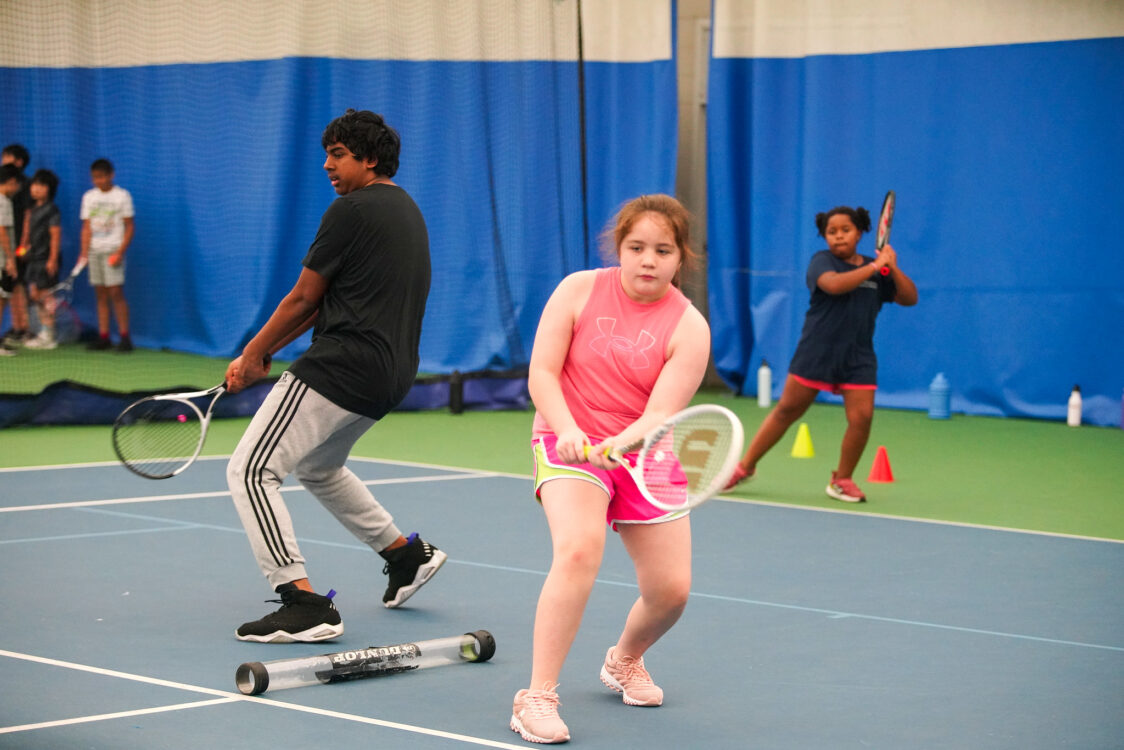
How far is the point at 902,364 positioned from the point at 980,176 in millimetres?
1668

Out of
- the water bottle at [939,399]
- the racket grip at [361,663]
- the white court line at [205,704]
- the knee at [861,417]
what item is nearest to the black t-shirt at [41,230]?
the water bottle at [939,399]

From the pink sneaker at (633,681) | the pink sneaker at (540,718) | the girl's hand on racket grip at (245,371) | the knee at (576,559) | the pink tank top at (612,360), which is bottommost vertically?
the pink sneaker at (633,681)

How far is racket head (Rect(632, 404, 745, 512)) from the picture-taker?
11.3 feet

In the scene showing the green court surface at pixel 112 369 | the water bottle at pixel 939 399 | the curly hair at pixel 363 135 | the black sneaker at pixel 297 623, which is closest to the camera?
the black sneaker at pixel 297 623

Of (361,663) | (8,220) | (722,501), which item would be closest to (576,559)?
(361,663)

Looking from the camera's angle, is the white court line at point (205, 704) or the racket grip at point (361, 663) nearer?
the white court line at point (205, 704)

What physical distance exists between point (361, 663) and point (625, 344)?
124cm

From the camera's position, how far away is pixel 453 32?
12.4 m

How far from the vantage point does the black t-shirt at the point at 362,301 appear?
466 cm

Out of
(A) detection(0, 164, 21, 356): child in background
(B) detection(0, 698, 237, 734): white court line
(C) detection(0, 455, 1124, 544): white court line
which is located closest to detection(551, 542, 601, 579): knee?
(B) detection(0, 698, 237, 734): white court line

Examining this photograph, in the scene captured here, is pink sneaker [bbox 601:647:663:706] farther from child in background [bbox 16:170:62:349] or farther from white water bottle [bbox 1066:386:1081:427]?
child in background [bbox 16:170:62:349]

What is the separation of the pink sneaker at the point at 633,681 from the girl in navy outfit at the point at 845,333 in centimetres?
354

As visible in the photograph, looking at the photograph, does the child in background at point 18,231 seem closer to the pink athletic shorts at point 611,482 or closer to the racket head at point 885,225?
the racket head at point 885,225

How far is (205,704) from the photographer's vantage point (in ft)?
12.8
